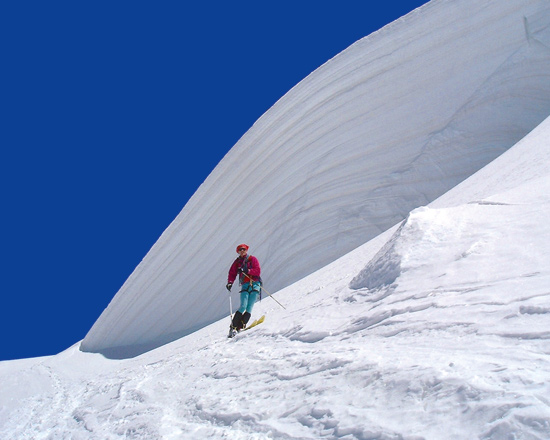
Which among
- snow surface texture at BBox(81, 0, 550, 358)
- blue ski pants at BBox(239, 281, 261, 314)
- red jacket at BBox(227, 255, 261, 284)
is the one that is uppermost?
snow surface texture at BBox(81, 0, 550, 358)

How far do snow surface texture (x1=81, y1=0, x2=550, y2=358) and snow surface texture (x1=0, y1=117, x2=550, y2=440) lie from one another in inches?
173

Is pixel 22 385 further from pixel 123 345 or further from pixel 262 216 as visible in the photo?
pixel 262 216

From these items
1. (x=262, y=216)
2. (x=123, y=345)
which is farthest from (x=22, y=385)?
(x=262, y=216)

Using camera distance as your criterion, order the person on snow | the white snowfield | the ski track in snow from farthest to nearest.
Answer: the person on snow, the white snowfield, the ski track in snow

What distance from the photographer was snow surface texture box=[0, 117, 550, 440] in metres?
1.75

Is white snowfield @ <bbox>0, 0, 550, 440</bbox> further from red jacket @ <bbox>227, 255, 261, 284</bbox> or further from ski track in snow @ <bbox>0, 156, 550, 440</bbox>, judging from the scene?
red jacket @ <bbox>227, 255, 261, 284</bbox>

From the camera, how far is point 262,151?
1044 centimetres

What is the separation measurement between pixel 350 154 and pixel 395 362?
7815 millimetres

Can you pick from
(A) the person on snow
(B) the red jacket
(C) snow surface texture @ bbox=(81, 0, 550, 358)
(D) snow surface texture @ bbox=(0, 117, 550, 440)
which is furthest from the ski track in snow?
(C) snow surface texture @ bbox=(81, 0, 550, 358)

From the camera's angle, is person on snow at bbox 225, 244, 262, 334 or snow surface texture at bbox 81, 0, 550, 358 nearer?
person on snow at bbox 225, 244, 262, 334

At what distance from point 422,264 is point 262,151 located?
24.7 ft

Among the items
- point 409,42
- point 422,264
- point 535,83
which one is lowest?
point 422,264

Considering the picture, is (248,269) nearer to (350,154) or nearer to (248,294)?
(248,294)

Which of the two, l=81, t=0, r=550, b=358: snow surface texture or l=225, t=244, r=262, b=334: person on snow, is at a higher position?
l=81, t=0, r=550, b=358: snow surface texture
